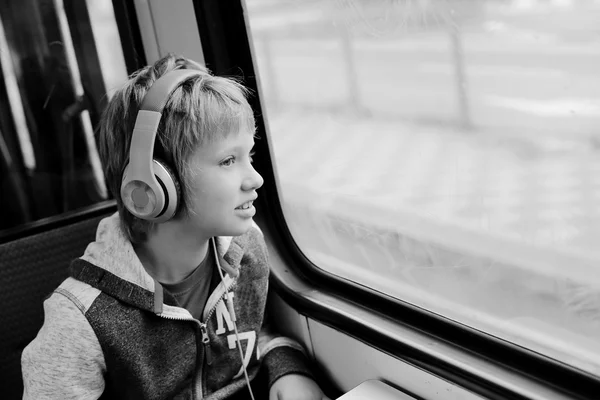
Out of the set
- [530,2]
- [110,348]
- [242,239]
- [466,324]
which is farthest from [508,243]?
[110,348]

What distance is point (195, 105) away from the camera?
3.97 feet

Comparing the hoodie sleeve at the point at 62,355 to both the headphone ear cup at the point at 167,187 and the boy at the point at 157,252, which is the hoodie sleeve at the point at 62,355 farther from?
the headphone ear cup at the point at 167,187

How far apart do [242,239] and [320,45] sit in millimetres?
508

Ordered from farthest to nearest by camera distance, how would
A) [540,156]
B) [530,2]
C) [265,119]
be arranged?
[265,119], [540,156], [530,2]

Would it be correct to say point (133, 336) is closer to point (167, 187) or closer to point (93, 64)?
point (167, 187)

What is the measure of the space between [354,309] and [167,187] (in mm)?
568

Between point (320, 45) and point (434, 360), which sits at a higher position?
point (320, 45)

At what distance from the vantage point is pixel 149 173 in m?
1.13

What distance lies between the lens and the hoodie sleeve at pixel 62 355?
1223 mm

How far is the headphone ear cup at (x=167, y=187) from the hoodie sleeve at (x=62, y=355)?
0.88ft

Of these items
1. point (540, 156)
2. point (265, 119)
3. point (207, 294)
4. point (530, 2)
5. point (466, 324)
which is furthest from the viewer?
point (265, 119)

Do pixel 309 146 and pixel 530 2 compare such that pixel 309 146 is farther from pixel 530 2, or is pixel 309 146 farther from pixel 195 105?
pixel 530 2

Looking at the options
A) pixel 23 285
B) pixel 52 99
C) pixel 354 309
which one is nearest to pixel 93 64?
pixel 52 99

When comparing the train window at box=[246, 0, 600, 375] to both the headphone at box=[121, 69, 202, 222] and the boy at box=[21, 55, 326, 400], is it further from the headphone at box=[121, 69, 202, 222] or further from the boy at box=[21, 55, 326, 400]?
the headphone at box=[121, 69, 202, 222]
